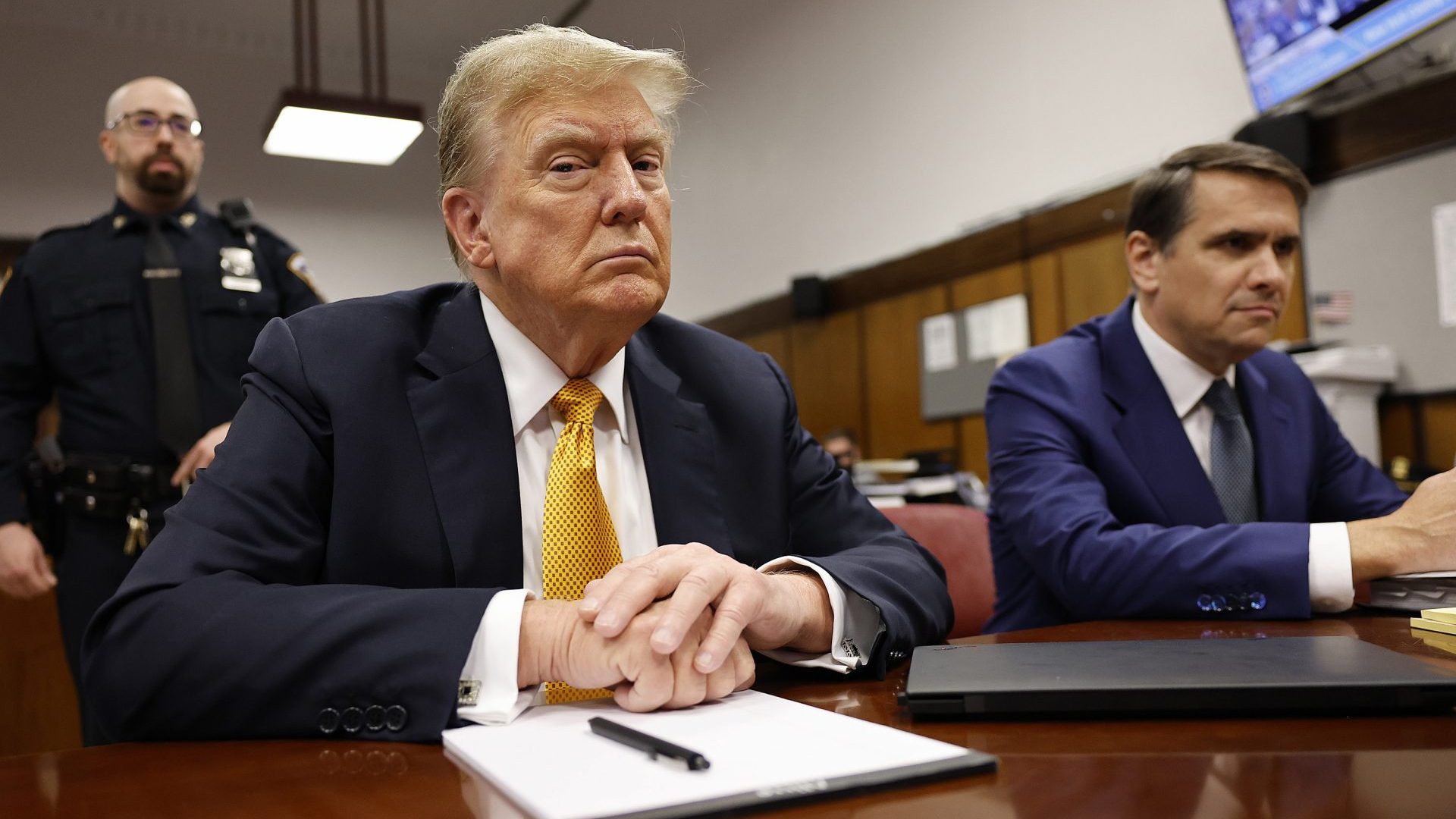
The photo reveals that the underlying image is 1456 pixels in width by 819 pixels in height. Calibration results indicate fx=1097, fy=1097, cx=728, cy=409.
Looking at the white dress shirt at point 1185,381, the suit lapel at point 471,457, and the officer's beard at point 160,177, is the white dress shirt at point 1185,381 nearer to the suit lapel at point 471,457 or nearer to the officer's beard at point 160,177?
the suit lapel at point 471,457

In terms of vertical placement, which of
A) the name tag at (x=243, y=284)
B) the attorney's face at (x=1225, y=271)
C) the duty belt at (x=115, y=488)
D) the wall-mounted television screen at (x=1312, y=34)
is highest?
the wall-mounted television screen at (x=1312, y=34)

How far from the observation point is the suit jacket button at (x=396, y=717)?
0.85 metres

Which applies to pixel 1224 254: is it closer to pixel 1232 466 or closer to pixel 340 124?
pixel 1232 466

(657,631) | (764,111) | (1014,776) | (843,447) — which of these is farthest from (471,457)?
(764,111)

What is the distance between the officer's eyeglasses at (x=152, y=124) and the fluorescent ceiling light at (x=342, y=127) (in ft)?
9.90

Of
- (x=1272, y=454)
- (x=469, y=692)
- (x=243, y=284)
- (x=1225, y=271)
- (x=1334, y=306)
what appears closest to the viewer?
(x=469, y=692)

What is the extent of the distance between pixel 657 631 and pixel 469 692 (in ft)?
0.56

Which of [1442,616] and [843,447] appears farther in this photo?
[843,447]

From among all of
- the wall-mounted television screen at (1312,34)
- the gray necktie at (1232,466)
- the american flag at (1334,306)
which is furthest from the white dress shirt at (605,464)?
the american flag at (1334,306)

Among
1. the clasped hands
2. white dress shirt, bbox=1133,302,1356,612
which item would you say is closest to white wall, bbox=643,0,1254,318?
white dress shirt, bbox=1133,302,1356,612

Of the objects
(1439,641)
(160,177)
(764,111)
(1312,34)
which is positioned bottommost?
(1439,641)

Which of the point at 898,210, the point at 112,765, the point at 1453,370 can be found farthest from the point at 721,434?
the point at 898,210

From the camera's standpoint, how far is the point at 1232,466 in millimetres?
1845

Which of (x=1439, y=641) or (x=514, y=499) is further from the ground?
(x=514, y=499)
